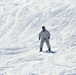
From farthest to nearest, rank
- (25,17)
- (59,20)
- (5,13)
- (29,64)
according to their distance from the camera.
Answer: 1. (5,13)
2. (25,17)
3. (59,20)
4. (29,64)

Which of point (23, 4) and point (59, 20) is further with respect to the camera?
point (23, 4)

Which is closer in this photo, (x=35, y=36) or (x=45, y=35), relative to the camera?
(x=45, y=35)

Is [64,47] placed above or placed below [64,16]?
below

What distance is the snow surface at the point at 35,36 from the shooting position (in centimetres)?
1611

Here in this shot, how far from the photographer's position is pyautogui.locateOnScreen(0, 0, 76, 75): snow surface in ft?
52.9

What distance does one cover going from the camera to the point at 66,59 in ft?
55.8

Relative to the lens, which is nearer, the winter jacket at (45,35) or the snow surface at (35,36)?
the snow surface at (35,36)

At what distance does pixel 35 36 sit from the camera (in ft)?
74.2

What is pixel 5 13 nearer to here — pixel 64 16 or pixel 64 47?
pixel 64 16

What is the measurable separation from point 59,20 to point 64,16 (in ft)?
2.87

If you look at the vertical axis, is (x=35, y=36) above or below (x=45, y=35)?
below

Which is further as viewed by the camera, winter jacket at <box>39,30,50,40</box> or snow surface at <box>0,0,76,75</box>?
winter jacket at <box>39,30,50,40</box>

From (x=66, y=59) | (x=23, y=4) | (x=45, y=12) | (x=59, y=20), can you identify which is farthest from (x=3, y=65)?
(x=23, y=4)

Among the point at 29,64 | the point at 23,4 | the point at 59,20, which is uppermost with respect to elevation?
the point at 23,4
